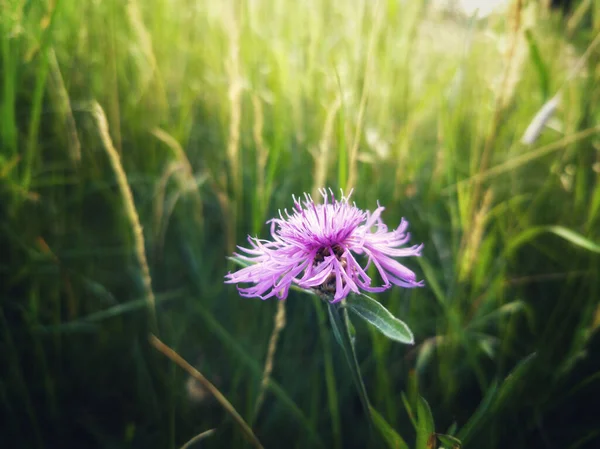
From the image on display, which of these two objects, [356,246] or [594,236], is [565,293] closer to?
[594,236]

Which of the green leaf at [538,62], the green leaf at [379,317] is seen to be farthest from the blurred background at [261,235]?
the green leaf at [379,317]

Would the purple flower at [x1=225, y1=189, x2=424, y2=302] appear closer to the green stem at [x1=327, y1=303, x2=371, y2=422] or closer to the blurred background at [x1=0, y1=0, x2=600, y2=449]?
the green stem at [x1=327, y1=303, x2=371, y2=422]

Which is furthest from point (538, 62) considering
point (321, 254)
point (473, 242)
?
point (321, 254)

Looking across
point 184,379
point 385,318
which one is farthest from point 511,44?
point 184,379

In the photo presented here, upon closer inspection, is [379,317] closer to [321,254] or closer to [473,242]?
[321,254]

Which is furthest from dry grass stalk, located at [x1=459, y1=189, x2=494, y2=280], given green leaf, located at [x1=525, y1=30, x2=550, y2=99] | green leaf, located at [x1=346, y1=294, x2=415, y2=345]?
green leaf, located at [x1=346, y1=294, x2=415, y2=345]
